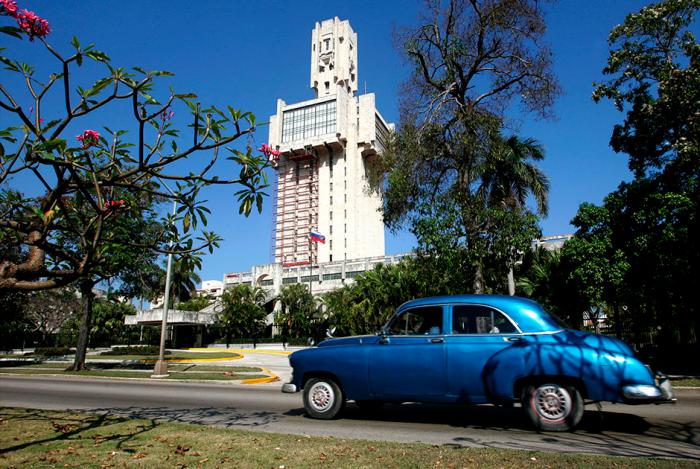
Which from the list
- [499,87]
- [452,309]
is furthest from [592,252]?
[452,309]

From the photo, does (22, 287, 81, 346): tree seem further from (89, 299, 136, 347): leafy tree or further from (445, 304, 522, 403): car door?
(445, 304, 522, 403): car door

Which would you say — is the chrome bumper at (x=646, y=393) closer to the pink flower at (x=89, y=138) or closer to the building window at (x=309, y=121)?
the pink flower at (x=89, y=138)

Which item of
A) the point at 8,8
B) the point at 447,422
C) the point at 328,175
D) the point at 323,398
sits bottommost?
the point at 447,422

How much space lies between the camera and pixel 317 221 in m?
88.9

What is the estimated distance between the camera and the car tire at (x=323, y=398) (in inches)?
316

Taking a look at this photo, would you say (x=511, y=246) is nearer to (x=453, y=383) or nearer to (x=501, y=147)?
(x=501, y=147)

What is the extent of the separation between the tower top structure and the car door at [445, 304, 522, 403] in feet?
306

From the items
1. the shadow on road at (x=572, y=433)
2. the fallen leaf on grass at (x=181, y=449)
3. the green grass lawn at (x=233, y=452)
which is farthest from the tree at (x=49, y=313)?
the fallen leaf on grass at (x=181, y=449)

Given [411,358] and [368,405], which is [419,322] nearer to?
[411,358]

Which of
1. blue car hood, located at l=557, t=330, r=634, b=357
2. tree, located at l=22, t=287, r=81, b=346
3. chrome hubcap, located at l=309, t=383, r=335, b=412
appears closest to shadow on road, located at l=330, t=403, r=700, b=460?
chrome hubcap, located at l=309, t=383, r=335, b=412

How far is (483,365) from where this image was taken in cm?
688

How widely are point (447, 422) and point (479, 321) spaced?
1.84 m

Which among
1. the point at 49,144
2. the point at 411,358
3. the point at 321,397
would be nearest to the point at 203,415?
the point at 321,397

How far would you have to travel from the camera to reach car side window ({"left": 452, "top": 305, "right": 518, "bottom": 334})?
702 cm
